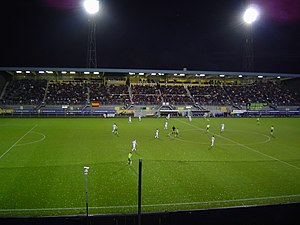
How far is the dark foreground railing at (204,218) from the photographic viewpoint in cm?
798

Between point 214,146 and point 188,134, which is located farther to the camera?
point 188,134

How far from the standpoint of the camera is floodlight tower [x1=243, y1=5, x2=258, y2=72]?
33.0 m

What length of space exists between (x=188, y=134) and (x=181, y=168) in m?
14.4

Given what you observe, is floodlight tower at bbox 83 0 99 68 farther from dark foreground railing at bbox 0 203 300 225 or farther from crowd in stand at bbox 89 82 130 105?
dark foreground railing at bbox 0 203 300 225

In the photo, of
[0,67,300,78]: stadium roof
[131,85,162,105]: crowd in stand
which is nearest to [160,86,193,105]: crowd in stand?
[131,85,162,105]: crowd in stand

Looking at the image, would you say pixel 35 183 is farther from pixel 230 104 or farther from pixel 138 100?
pixel 230 104

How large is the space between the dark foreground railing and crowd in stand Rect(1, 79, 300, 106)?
152ft

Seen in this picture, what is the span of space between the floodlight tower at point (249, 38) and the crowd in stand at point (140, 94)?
7861mm

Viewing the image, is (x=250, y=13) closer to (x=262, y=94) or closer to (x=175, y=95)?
(x=175, y=95)

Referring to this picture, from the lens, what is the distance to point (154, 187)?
13.2 m

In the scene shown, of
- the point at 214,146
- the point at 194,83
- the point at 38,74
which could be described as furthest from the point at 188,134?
the point at 38,74

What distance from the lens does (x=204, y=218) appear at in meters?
8.51

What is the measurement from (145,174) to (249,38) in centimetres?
4311

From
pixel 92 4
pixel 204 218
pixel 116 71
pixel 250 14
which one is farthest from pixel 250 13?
pixel 204 218
